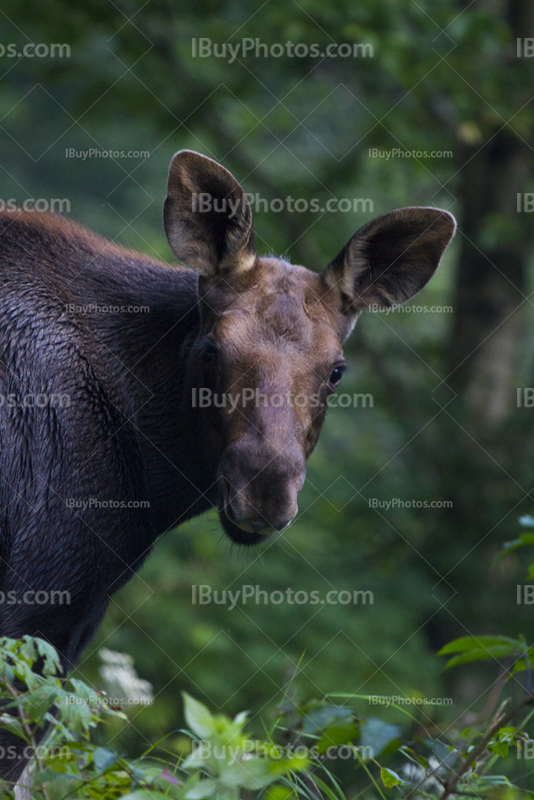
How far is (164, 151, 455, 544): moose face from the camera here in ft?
12.8

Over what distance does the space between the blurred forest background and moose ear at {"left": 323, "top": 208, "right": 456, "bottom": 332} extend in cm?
411

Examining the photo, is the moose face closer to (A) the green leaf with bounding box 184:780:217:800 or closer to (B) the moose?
(B) the moose

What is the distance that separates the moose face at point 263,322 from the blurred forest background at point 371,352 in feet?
13.7

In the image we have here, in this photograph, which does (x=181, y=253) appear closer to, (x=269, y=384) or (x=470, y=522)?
(x=269, y=384)

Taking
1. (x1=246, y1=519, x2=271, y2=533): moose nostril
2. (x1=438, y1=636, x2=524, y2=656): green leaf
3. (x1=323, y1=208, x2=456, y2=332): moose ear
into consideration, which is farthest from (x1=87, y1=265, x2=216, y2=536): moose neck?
(x1=438, y1=636, x2=524, y2=656): green leaf

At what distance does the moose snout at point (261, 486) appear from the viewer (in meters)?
3.78

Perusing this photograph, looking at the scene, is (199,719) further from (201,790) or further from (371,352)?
(371,352)

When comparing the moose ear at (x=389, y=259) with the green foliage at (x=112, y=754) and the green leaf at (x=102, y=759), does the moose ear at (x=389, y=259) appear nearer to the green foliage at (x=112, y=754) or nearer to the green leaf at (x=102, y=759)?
the green foliage at (x=112, y=754)

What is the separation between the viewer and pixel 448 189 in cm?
1218

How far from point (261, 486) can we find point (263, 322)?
103cm

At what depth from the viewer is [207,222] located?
4.86 meters

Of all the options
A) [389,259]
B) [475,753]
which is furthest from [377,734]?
[389,259]

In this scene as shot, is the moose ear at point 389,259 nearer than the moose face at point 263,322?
No

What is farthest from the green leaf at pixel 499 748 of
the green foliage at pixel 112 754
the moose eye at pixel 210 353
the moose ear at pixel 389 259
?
the moose ear at pixel 389 259
